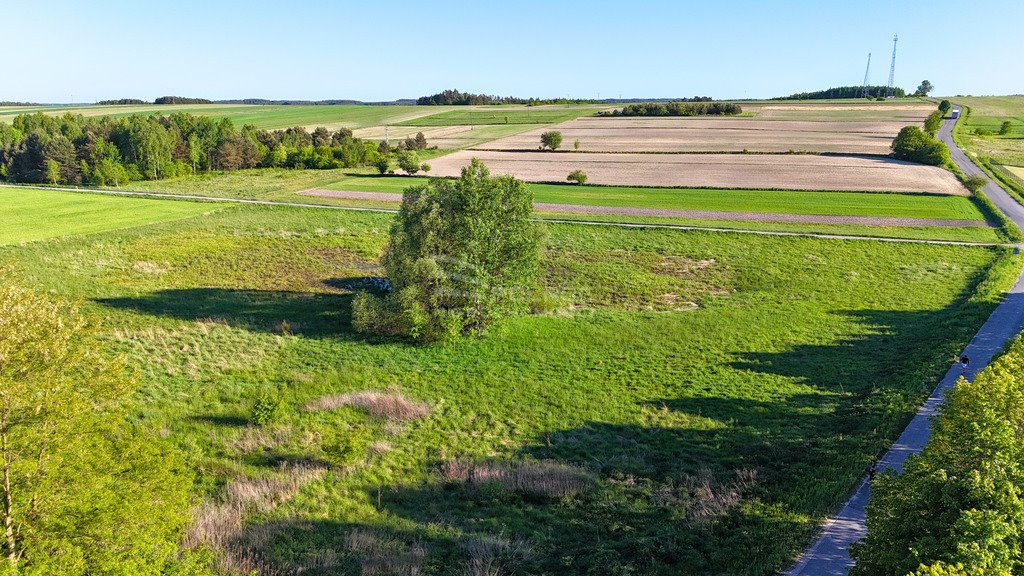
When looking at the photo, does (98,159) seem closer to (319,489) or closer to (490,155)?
(490,155)

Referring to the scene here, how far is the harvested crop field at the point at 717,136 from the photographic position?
379ft

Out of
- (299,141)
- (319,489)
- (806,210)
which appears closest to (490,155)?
(299,141)

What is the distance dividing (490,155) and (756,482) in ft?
334

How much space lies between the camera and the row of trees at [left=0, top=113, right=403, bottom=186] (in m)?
98.1

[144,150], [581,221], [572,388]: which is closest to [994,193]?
[581,221]

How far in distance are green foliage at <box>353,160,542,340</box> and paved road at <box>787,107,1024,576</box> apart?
21.0 meters

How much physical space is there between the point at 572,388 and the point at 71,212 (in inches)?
2835

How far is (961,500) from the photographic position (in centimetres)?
1264

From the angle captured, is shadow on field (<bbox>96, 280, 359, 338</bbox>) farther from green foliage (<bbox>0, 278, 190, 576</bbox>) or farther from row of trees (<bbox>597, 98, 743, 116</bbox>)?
row of trees (<bbox>597, 98, 743, 116</bbox>)

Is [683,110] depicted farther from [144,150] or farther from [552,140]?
[144,150]

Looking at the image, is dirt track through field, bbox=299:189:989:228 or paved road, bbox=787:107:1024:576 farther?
dirt track through field, bbox=299:189:989:228

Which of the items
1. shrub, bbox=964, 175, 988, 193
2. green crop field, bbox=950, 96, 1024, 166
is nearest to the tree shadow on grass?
shrub, bbox=964, 175, 988, 193

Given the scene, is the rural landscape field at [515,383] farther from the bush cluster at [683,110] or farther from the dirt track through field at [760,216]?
the bush cluster at [683,110]

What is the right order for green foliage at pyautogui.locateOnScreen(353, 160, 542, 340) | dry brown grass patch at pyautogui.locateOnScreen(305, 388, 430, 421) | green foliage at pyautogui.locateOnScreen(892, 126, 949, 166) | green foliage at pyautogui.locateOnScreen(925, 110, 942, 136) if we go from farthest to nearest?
green foliage at pyautogui.locateOnScreen(925, 110, 942, 136) → green foliage at pyautogui.locateOnScreen(892, 126, 949, 166) → green foliage at pyautogui.locateOnScreen(353, 160, 542, 340) → dry brown grass patch at pyautogui.locateOnScreen(305, 388, 430, 421)
